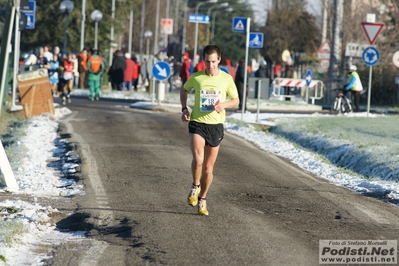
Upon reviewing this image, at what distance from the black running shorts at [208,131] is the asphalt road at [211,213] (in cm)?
78

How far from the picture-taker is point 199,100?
32.2 feet

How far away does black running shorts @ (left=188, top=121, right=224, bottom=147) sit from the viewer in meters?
9.88

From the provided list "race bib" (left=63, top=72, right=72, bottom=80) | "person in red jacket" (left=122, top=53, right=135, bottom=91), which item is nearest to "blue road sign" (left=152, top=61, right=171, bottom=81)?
"race bib" (left=63, top=72, right=72, bottom=80)

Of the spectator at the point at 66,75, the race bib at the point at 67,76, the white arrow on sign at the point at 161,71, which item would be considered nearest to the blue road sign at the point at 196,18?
the spectator at the point at 66,75

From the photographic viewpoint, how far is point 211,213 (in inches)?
392

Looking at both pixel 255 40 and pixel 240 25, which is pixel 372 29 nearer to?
pixel 255 40

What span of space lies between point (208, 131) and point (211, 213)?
88 centimetres

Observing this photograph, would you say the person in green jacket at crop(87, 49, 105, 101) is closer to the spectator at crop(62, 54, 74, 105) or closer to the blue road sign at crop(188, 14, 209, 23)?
the spectator at crop(62, 54, 74, 105)

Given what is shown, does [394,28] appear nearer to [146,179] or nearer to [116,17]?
[116,17]

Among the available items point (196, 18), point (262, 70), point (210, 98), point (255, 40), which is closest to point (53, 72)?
point (255, 40)

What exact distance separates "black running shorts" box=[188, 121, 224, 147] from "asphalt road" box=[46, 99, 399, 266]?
777 millimetres

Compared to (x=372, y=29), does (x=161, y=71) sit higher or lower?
lower

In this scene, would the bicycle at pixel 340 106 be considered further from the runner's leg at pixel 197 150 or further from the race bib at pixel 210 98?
the race bib at pixel 210 98

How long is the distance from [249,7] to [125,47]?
30.0 meters
